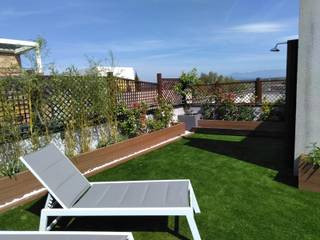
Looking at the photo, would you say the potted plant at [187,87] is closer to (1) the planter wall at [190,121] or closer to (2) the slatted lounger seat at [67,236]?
(1) the planter wall at [190,121]

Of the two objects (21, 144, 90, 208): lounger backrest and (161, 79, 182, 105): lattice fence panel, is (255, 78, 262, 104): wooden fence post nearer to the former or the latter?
(161, 79, 182, 105): lattice fence panel

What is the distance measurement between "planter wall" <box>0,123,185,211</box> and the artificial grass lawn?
304 mm

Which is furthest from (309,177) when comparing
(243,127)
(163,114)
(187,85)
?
(187,85)

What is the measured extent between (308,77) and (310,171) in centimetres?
136

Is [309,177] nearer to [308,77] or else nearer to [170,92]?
[308,77]

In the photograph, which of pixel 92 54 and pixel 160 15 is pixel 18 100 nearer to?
pixel 92 54

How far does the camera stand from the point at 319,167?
3773 millimetres

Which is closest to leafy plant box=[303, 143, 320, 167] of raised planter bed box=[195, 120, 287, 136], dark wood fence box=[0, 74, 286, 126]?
raised planter bed box=[195, 120, 287, 136]

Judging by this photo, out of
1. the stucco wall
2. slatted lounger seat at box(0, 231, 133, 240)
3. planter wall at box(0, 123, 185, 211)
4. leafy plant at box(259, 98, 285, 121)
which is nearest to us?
slatted lounger seat at box(0, 231, 133, 240)

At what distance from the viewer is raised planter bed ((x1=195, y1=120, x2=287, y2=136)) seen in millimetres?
8052

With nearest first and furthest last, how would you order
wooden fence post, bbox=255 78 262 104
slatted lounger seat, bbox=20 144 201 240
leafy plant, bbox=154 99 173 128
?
1. slatted lounger seat, bbox=20 144 201 240
2. leafy plant, bbox=154 99 173 128
3. wooden fence post, bbox=255 78 262 104

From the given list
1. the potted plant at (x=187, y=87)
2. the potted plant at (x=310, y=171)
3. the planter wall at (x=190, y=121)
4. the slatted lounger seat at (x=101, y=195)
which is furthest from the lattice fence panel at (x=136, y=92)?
the potted plant at (x=310, y=171)

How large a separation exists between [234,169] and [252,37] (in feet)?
42.9

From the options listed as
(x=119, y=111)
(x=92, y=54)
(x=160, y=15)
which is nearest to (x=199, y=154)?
(x=119, y=111)
